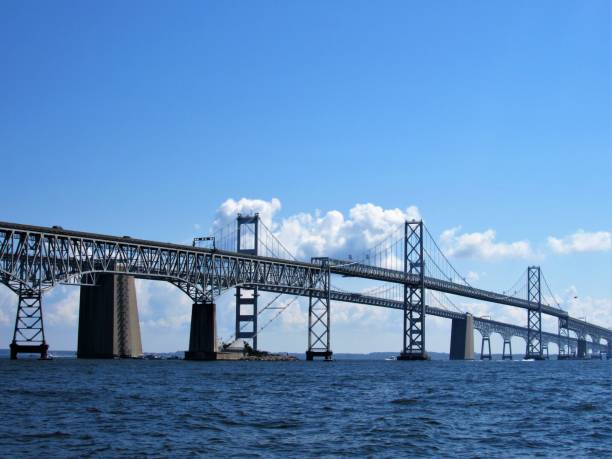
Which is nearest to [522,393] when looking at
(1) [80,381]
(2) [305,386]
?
(2) [305,386]

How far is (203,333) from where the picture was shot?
351 ft

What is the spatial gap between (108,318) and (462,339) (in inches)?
3830

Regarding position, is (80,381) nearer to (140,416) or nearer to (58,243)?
(140,416)

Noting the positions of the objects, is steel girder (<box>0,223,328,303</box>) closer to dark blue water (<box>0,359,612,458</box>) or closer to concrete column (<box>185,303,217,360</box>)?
concrete column (<box>185,303,217,360</box>)

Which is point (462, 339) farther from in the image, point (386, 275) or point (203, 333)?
point (203, 333)

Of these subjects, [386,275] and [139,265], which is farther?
[386,275]

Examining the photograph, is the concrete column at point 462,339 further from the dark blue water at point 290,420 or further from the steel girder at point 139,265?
the dark blue water at point 290,420

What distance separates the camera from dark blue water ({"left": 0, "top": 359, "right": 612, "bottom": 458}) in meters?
28.1

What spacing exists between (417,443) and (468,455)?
2845 mm

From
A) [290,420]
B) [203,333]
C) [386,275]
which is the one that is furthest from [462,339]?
[290,420]

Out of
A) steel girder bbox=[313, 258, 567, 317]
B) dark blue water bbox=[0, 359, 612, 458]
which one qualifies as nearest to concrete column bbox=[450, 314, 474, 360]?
steel girder bbox=[313, 258, 567, 317]

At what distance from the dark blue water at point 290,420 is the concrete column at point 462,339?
→ 12911cm

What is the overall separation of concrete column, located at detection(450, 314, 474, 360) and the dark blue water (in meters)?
129

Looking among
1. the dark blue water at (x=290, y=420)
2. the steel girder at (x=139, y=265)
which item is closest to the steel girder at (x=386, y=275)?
the steel girder at (x=139, y=265)
